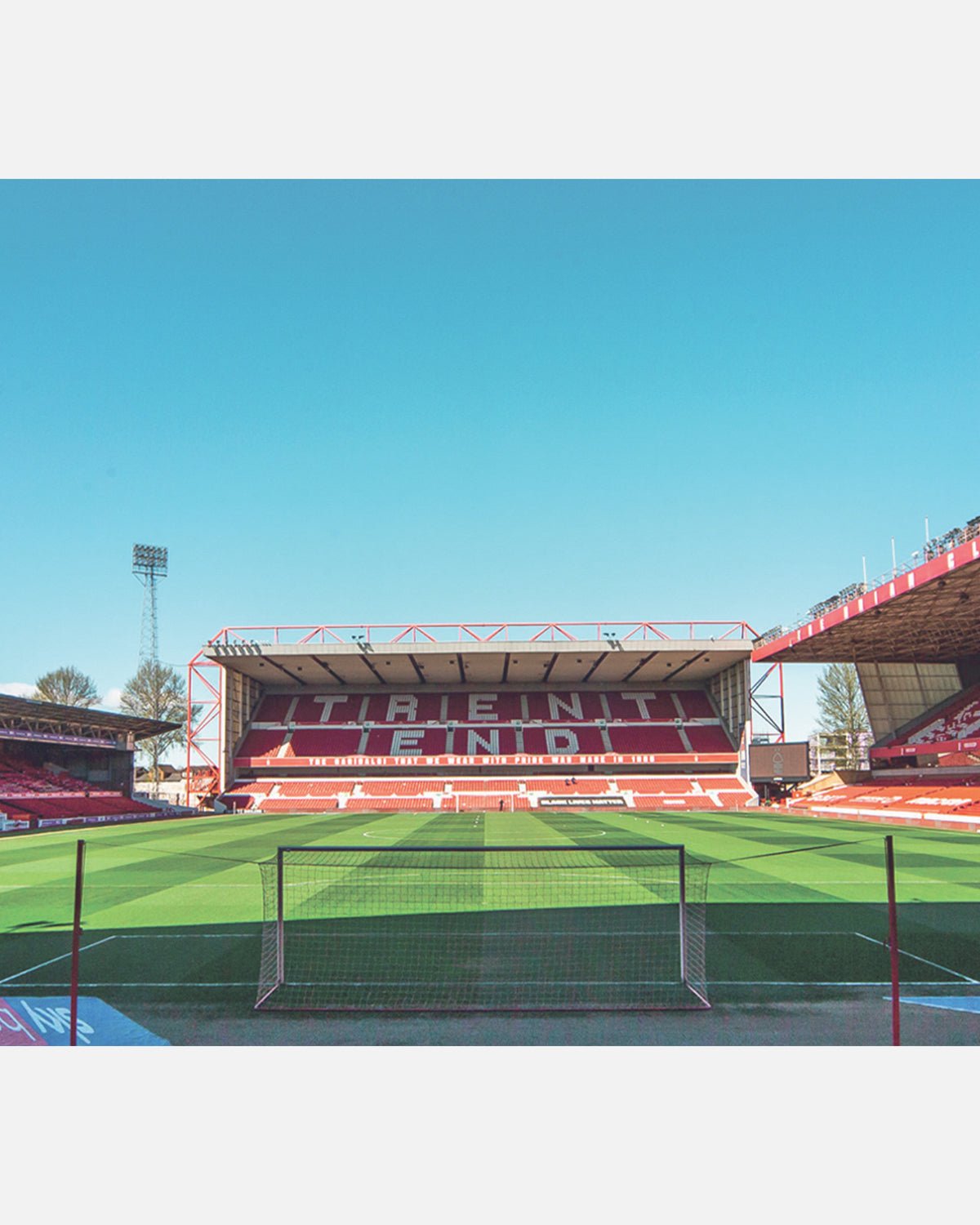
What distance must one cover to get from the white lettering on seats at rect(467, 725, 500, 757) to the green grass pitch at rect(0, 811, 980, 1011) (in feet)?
78.7

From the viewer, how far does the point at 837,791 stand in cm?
4169

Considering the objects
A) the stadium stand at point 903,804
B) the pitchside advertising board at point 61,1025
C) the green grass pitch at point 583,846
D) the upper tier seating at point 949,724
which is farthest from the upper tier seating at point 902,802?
the pitchside advertising board at point 61,1025

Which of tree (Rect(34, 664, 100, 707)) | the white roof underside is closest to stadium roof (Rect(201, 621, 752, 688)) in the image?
the white roof underside

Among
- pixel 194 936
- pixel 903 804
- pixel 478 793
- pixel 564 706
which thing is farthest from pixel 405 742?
pixel 194 936

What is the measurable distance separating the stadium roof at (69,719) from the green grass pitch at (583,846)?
938 centimetres

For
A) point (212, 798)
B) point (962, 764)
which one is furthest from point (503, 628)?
point (962, 764)

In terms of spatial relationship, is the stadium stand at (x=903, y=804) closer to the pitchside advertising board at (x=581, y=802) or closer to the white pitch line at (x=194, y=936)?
the pitchside advertising board at (x=581, y=802)

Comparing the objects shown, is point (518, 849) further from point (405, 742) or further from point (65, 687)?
point (65, 687)

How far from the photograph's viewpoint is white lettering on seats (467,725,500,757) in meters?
50.5

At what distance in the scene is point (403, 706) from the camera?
54688 mm

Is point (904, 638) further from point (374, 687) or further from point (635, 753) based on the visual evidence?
point (374, 687)

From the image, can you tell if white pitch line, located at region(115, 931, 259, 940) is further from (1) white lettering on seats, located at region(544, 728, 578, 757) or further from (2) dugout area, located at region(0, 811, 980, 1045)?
(1) white lettering on seats, located at region(544, 728, 578, 757)

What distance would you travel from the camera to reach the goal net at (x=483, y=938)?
764 centimetres

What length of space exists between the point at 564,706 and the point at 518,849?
46.1 m
